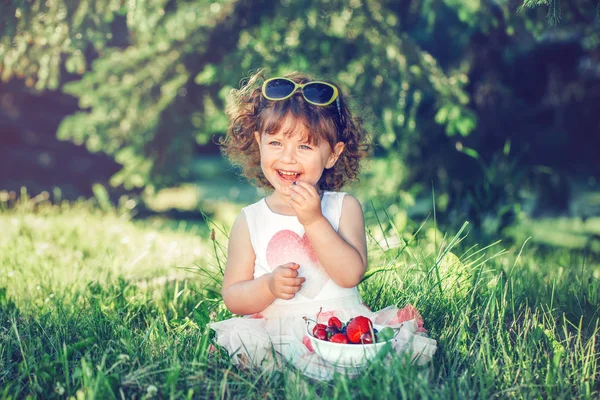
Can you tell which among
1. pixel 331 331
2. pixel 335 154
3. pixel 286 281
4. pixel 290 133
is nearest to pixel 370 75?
pixel 335 154

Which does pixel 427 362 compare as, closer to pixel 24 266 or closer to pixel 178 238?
pixel 24 266

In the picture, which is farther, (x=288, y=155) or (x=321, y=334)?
(x=288, y=155)

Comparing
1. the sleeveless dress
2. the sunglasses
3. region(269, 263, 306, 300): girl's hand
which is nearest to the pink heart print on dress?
the sleeveless dress

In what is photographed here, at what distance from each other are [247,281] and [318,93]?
2.42 ft

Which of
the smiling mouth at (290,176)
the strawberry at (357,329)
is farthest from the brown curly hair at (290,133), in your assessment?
the strawberry at (357,329)

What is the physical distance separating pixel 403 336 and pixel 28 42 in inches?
131

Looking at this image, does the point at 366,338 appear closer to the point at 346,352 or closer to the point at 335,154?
the point at 346,352

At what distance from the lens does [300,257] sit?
2473 mm

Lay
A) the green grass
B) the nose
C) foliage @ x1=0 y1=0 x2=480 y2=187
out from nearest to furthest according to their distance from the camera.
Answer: the green grass < the nose < foliage @ x1=0 y1=0 x2=480 y2=187

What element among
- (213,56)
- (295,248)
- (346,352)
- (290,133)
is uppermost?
(213,56)

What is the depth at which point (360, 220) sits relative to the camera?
2.53 m

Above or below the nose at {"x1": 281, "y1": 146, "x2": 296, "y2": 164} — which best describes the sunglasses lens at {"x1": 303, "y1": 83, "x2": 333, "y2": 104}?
above

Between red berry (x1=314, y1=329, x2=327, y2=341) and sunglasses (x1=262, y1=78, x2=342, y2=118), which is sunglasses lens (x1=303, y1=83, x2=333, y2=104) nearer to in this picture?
sunglasses (x1=262, y1=78, x2=342, y2=118)

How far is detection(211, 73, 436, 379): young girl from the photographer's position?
231 centimetres
